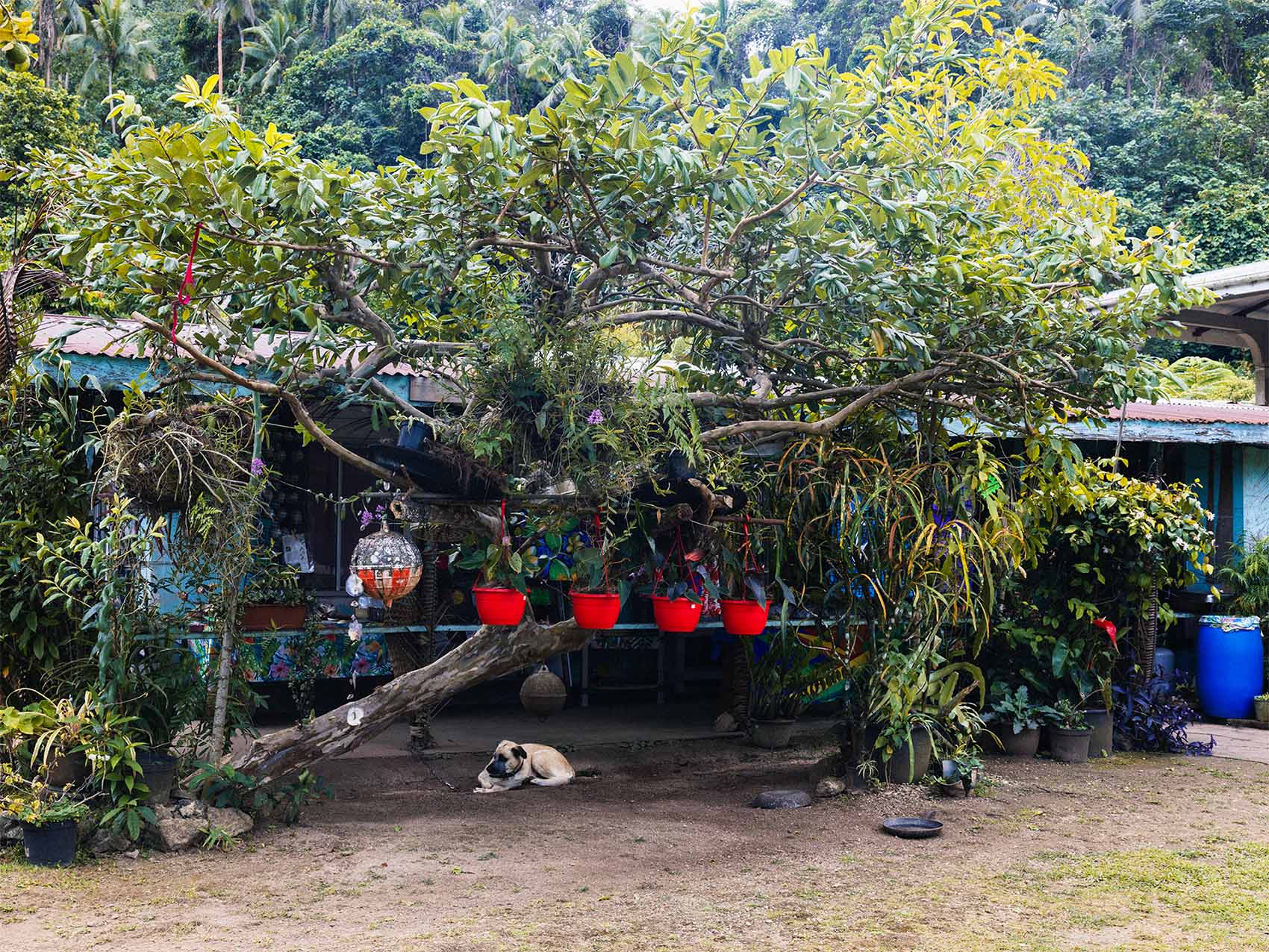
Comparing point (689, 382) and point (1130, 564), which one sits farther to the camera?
point (1130, 564)

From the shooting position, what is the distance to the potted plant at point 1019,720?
7.73 m

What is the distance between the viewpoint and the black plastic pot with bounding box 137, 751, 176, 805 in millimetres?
5246

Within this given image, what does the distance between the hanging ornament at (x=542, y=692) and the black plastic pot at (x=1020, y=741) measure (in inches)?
131

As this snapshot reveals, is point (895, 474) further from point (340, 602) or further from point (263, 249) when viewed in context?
point (340, 602)

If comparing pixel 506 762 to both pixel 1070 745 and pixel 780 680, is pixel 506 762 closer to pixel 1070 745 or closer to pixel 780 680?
pixel 780 680

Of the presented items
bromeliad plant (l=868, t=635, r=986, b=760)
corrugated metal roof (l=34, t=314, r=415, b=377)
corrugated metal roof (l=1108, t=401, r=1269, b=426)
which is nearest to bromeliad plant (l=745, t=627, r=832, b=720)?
bromeliad plant (l=868, t=635, r=986, b=760)

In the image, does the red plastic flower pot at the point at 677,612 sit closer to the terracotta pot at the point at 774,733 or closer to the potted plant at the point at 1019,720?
the terracotta pot at the point at 774,733

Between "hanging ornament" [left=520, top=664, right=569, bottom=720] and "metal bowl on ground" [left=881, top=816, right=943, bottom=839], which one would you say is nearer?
"metal bowl on ground" [left=881, top=816, right=943, bottom=839]

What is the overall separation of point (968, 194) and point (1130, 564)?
330cm

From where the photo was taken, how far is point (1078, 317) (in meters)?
5.64

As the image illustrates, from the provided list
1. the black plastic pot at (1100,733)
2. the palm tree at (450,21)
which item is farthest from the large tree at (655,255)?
the palm tree at (450,21)

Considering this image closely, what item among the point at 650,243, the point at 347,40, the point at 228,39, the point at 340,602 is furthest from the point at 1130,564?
the point at 228,39

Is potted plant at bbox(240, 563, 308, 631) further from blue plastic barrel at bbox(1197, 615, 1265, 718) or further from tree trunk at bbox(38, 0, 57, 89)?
tree trunk at bbox(38, 0, 57, 89)

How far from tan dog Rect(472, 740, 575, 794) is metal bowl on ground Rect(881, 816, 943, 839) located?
2.12m
